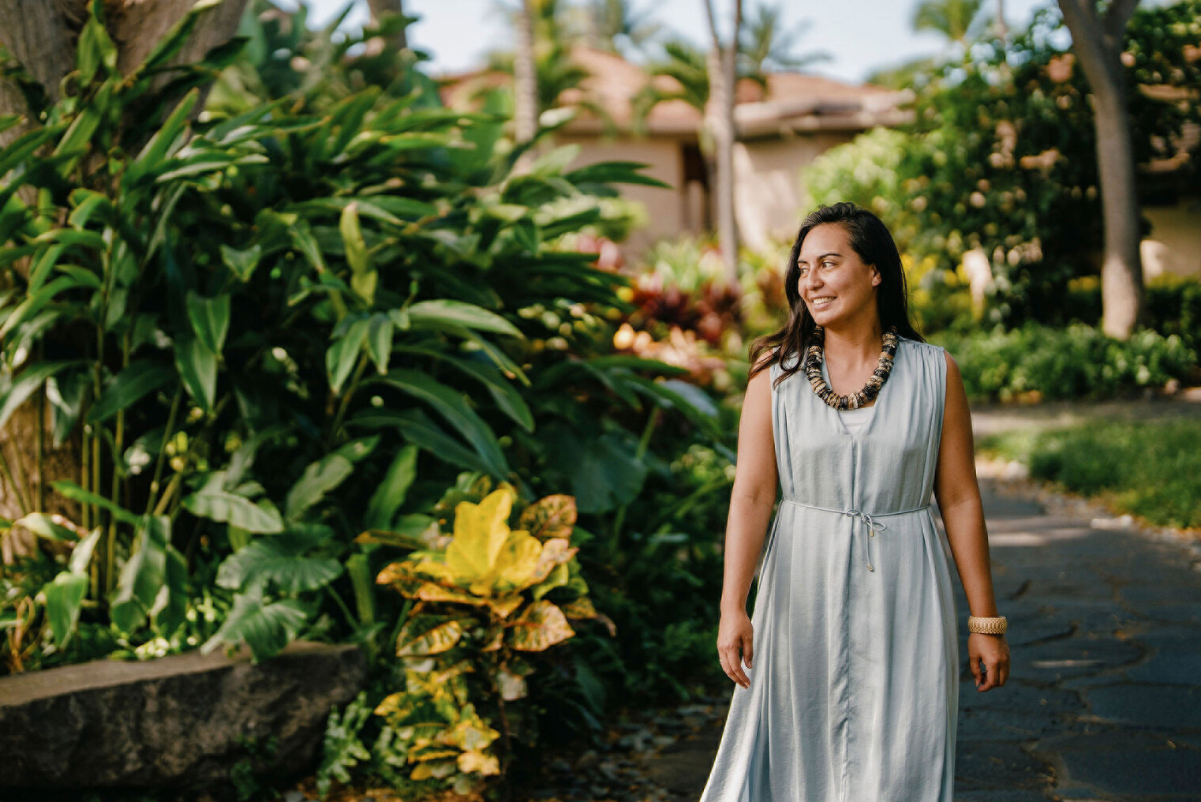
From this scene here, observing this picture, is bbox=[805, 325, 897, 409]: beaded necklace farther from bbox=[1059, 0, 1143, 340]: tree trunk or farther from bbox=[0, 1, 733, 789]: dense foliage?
bbox=[1059, 0, 1143, 340]: tree trunk

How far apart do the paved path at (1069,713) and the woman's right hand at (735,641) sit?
1.14 meters

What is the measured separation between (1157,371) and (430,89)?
977 cm

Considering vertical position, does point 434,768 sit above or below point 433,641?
below

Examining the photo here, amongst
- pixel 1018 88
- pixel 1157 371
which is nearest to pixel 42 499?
pixel 1157 371

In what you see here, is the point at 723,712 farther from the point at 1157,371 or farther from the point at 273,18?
the point at 1157,371

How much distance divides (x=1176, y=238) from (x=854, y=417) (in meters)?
14.8

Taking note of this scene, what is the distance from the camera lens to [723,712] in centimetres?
376

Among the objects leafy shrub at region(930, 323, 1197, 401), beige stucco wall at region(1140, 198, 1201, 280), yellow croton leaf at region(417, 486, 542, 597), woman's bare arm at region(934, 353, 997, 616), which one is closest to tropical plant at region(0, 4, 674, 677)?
yellow croton leaf at region(417, 486, 542, 597)

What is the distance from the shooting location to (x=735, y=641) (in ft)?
6.98

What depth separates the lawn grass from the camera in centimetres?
645

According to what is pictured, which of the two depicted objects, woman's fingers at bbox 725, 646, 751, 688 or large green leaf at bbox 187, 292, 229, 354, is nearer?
woman's fingers at bbox 725, 646, 751, 688

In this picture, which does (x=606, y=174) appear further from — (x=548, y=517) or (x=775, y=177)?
(x=775, y=177)

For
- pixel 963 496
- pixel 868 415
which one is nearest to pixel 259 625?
pixel 868 415

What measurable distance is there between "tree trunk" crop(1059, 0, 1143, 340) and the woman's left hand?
10.7m
